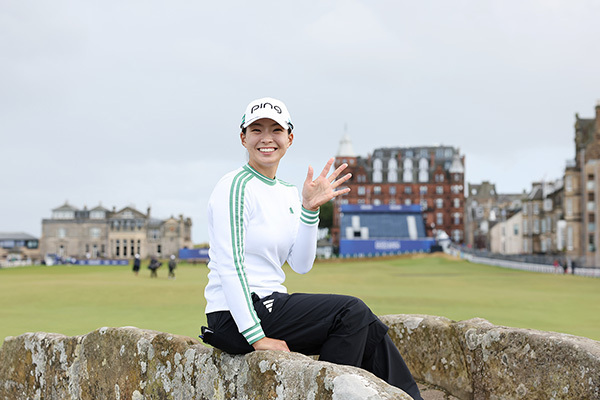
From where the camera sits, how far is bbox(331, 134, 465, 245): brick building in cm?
13175

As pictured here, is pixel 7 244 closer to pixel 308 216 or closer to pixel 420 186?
pixel 420 186

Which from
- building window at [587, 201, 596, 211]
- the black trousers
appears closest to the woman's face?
the black trousers

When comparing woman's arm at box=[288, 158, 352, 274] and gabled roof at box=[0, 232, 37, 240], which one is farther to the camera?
gabled roof at box=[0, 232, 37, 240]

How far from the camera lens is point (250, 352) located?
4.09 metres

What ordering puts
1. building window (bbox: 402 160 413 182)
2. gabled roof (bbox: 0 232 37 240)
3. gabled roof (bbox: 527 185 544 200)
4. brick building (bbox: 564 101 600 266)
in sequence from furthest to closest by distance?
building window (bbox: 402 160 413 182) < gabled roof (bbox: 0 232 37 240) < gabled roof (bbox: 527 185 544 200) < brick building (bbox: 564 101 600 266)

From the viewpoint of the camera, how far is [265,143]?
4559 millimetres

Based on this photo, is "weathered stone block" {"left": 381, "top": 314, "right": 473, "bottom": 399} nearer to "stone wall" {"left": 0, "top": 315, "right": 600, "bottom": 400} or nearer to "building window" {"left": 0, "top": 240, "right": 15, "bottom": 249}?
"stone wall" {"left": 0, "top": 315, "right": 600, "bottom": 400}

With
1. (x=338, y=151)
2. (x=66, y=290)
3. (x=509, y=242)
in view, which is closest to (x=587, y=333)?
(x=66, y=290)

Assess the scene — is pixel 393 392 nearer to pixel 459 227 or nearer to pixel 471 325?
pixel 471 325

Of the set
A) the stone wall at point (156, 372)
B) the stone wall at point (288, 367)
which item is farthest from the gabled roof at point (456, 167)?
the stone wall at point (156, 372)

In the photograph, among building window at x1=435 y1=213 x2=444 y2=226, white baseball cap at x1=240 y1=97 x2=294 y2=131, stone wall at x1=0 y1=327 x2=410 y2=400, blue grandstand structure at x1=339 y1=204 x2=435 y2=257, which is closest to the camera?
stone wall at x1=0 y1=327 x2=410 y2=400

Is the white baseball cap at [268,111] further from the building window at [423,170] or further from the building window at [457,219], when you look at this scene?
the building window at [423,170]

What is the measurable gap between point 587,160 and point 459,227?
237 ft

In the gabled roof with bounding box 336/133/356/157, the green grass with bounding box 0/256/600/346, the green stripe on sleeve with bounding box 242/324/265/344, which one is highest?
the gabled roof with bounding box 336/133/356/157
